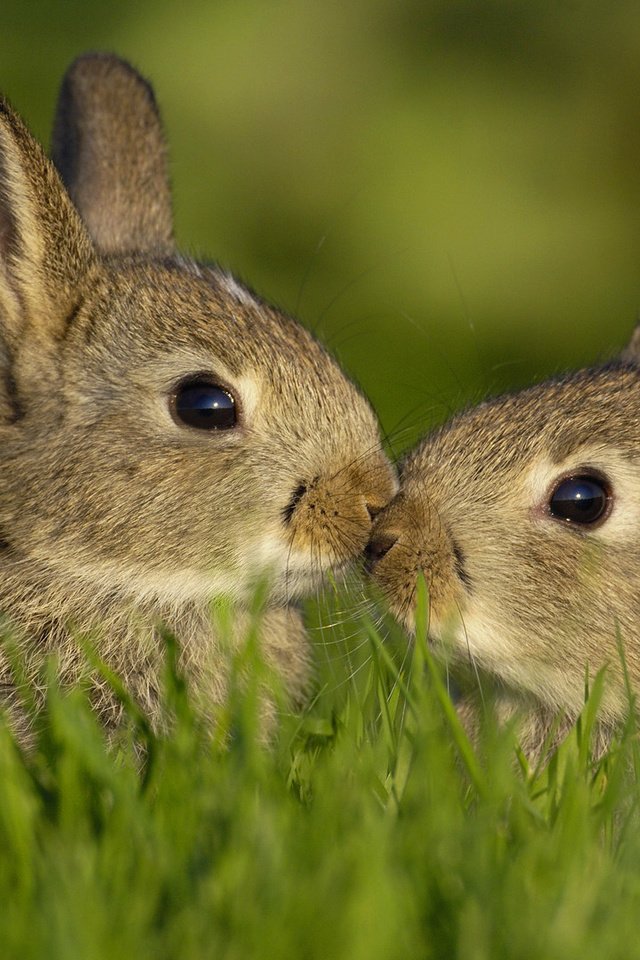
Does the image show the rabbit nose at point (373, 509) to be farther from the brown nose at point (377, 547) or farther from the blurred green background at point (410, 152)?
the blurred green background at point (410, 152)

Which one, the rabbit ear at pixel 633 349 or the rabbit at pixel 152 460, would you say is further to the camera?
the rabbit ear at pixel 633 349

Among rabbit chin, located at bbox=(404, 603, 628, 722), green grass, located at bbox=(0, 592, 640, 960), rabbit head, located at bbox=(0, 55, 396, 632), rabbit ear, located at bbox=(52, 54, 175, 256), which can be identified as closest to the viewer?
green grass, located at bbox=(0, 592, 640, 960)

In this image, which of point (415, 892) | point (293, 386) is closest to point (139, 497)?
point (293, 386)

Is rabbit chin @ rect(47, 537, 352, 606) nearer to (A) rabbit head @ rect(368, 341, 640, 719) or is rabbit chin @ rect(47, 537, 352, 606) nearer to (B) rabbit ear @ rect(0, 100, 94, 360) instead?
(A) rabbit head @ rect(368, 341, 640, 719)

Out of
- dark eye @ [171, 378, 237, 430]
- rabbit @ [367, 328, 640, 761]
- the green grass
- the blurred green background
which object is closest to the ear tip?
dark eye @ [171, 378, 237, 430]

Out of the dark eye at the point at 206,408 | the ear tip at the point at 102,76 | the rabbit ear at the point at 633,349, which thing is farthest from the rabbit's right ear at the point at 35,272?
the rabbit ear at the point at 633,349

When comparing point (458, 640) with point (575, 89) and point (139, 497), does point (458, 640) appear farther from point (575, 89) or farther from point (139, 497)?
point (575, 89)

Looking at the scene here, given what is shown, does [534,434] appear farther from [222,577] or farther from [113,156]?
[113,156]
